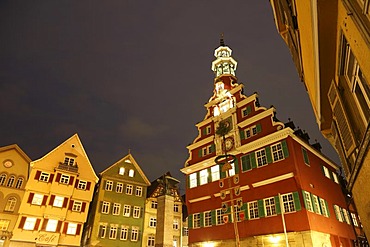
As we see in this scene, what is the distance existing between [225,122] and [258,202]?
10171 millimetres

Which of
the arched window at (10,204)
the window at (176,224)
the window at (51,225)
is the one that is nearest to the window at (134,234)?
the window at (176,224)

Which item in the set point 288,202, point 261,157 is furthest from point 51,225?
point 288,202

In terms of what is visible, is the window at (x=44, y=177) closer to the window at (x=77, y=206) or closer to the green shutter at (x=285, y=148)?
the window at (x=77, y=206)

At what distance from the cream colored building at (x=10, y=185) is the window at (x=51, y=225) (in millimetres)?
3543

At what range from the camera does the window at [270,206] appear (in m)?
22.7

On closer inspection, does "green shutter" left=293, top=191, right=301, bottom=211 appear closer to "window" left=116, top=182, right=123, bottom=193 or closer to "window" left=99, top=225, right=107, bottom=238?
"window" left=99, top=225, right=107, bottom=238

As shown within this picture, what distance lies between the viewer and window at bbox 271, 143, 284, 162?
24.0 metres

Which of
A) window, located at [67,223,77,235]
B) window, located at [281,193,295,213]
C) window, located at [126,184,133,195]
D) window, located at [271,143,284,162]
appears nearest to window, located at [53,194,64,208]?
window, located at [67,223,77,235]

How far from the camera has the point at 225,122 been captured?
30.5m

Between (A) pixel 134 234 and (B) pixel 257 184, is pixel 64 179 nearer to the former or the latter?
(A) pixel 134 234

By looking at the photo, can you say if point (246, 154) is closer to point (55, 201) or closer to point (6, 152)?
point (55, 201)

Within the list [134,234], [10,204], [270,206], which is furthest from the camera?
[134,234]

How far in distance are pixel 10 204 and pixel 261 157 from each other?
29.3 metres

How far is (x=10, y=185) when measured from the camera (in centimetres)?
3130
